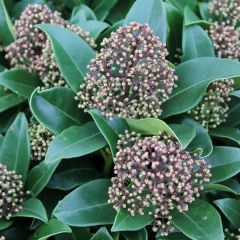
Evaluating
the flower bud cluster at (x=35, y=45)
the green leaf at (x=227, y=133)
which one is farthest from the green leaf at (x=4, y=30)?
the green leaf at (x=227, y=133)

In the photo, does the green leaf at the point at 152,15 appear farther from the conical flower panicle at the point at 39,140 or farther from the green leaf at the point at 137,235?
the green leaf at the point at 137,235

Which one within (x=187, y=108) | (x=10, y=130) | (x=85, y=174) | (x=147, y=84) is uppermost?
(x=147, y=84)

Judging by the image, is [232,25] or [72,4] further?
[72,4]

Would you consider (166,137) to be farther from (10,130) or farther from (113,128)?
(10,130)

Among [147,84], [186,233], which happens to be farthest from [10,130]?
[186,233]

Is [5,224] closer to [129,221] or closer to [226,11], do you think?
[129,221]

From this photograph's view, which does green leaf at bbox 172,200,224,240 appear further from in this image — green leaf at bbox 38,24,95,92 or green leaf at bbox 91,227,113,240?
green leaf at bbox 38,24,95,92

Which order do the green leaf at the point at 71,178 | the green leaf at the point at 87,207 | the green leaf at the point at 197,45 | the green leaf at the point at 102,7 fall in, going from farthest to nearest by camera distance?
the green leaf at the point at 102,7, the green leaf at the point at 197,45, the green leaf at the point at 71,178, the green leaf at the point at 87,207
